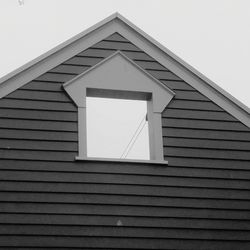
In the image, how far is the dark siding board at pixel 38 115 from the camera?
8.95m

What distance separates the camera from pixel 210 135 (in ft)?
31.4

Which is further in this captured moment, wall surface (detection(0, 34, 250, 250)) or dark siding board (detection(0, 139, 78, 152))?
dark siding board (detection(0, 139, 78, 152))

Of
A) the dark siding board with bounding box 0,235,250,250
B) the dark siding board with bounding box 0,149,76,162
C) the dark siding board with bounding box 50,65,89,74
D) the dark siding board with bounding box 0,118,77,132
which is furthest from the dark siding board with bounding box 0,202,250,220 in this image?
the dark siding board with bounding box 50,65,89,74

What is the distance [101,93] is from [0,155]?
5.99 ft

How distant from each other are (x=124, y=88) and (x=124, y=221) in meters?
2.02

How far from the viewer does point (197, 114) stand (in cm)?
967

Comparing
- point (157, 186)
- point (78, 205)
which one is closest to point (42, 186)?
point (78, 205)

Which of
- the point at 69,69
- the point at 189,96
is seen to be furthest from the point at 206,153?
the point at 69,69

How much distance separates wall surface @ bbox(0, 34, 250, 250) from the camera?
27.7ft

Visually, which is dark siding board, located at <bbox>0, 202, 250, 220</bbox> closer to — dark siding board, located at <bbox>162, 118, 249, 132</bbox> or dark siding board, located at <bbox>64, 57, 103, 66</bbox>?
A: dark siding board, located at <bbox>162, 118, 249, 132</bbox>

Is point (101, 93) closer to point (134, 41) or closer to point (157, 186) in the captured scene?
point (134, 41)

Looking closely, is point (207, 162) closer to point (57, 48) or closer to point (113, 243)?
point (113, 243)

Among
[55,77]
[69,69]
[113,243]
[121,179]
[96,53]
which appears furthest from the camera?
[96,53]

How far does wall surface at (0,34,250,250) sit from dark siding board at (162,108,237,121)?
17mm
